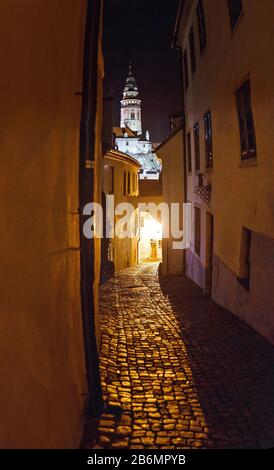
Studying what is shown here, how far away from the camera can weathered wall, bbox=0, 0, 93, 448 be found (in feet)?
10.7

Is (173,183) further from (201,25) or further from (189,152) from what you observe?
(201,25)

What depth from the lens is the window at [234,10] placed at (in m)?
10.2

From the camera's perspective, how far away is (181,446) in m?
5.33

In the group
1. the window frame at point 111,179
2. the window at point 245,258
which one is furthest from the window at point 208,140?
the window frame at point 111,179

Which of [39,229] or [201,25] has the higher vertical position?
[201,25]

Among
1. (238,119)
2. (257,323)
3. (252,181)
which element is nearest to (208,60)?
(238,119)

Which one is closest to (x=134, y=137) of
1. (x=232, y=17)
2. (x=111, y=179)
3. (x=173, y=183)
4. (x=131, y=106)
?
(x=131, y=106)

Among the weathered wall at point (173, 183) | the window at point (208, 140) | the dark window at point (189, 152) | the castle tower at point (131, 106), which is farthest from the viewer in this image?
the castle tower at point (131, 106)

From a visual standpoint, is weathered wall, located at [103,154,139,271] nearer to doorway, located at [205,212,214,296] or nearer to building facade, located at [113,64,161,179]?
doorway, located at [205,212,214,296]

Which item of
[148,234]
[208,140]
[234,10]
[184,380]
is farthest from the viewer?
[148,234]

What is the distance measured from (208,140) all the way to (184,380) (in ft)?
31.0

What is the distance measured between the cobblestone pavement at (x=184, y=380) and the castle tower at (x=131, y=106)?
12789 cm

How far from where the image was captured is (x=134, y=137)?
116125mm

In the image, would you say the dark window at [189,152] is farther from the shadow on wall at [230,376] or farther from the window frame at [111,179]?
the shadow on wall at [230,376]
